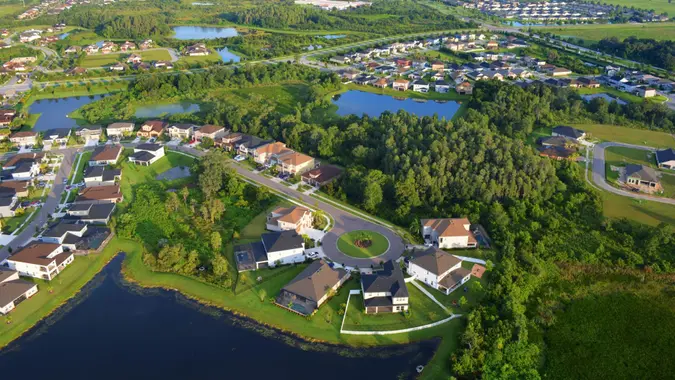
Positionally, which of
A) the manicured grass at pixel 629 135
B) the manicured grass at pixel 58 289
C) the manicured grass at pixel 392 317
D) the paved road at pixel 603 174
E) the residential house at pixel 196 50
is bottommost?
the manicured grass at pixel 392 317

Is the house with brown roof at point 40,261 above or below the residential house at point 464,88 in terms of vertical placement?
below

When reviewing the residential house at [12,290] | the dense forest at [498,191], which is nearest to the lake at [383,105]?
the dense forest at [498,191]

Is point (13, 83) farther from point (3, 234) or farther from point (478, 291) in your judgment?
point (478, 291)

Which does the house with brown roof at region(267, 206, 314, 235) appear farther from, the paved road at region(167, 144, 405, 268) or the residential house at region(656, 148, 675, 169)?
the residential house at region(656, 148, 675, 169)

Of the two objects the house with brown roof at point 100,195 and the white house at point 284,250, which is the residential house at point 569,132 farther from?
the house with brown roof at point 100,195

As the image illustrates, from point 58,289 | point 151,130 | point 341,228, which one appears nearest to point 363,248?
point 341,228

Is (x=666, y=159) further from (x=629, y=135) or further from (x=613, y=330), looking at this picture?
(x=613, y=330)

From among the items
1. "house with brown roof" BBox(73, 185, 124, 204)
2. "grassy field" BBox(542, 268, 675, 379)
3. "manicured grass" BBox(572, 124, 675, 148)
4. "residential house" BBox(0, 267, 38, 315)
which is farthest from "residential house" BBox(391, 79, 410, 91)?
A: "residential house" BBox(0, 267, 38, 315)
